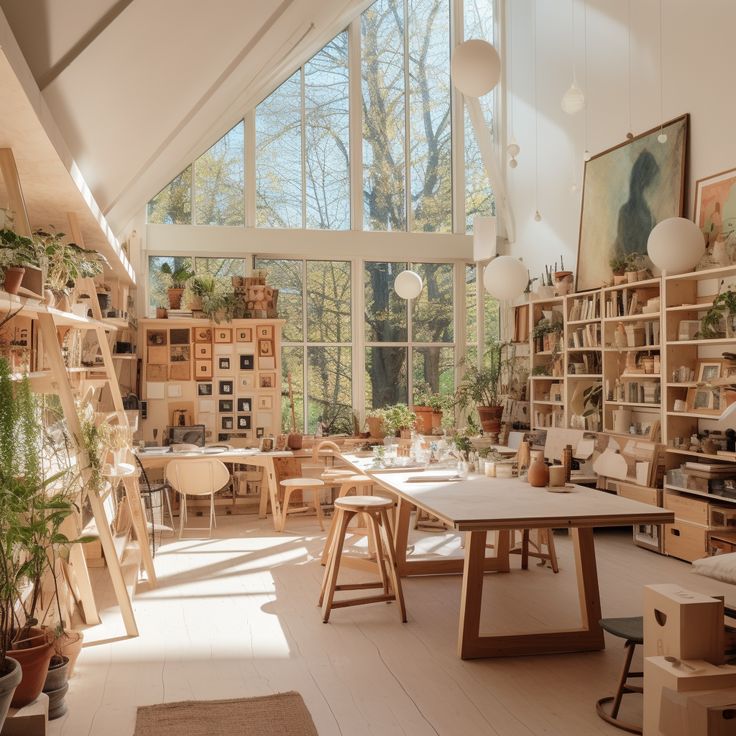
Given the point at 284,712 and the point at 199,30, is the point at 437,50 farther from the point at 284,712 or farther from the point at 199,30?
the point at 284,712

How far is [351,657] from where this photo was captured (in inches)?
172

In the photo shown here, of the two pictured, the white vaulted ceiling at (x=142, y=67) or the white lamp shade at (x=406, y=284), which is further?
the white lamp shade at (x=406, y=284)


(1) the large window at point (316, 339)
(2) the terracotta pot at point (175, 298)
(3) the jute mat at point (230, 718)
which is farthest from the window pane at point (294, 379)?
(3) the jute mat at point (230, 718)

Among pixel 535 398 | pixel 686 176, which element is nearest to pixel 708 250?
pixel 686 176

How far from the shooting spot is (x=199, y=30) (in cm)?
537

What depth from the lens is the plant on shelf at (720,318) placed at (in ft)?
20.5

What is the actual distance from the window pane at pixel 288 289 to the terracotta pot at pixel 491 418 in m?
2.63

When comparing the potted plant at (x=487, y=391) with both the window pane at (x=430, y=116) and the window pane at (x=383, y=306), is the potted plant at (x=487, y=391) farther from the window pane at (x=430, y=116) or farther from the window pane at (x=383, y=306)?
the window pane at (x=430, y=116)

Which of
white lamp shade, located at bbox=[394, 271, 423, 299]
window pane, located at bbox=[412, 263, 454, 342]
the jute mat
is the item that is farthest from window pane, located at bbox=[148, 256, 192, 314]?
the jute mat

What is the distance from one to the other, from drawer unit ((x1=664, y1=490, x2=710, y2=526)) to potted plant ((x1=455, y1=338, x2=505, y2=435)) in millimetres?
3267

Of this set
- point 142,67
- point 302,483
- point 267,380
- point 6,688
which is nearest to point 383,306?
point 267,380

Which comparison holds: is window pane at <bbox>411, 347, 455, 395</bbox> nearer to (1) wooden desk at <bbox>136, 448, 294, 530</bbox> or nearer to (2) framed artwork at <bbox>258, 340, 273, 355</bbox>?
(2) framed artwork at <bbox>258, 340, 273, 355</bbox>

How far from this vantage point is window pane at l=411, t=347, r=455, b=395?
1104 centimetres

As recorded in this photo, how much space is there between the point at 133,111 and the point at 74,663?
12.2 ft
